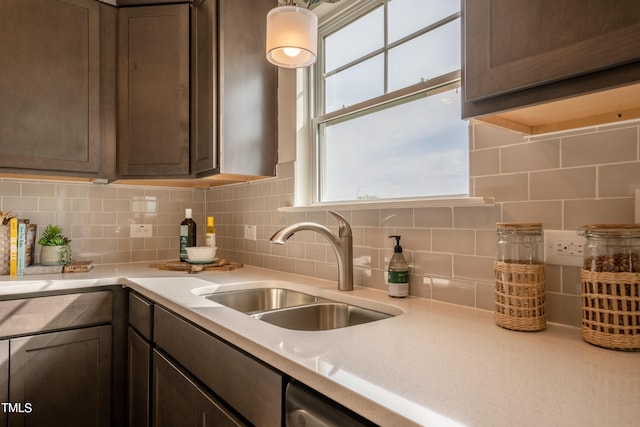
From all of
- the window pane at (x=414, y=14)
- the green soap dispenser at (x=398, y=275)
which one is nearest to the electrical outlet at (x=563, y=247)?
the green soap dispenser at (x=398, y=275)

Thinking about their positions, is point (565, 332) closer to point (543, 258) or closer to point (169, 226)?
point (543, 258)

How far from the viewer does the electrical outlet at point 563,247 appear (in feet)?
3.38

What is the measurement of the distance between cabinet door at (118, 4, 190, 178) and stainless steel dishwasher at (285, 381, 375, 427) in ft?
5.37

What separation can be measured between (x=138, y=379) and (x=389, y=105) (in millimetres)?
1587

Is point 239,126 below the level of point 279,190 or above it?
above

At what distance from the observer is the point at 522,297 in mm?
986

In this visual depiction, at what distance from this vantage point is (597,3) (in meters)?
0.69

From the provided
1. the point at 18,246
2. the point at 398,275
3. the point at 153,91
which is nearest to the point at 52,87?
the point at 153,91

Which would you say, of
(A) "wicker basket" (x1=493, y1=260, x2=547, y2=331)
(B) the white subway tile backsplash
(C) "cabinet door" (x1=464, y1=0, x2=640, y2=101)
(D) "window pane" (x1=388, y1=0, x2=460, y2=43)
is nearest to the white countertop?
(A) "wicker basket" (x1=493, y1=260, x2=547, y2=331)

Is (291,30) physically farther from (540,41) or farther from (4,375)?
(4,375)

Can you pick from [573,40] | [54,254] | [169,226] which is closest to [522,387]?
[573,40]

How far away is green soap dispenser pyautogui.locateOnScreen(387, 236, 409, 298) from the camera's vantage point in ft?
4.58

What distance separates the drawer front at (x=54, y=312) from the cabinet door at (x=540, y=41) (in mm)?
1813

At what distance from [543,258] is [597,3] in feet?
2.04
